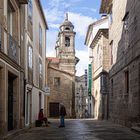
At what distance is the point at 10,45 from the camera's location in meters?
17.7

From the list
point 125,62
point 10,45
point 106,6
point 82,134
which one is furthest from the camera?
point 106,6

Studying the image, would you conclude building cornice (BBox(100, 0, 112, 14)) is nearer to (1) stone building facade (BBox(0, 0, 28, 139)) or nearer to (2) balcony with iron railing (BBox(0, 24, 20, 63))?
(1) stone building facade (BBox(0, 0, 28, 139))

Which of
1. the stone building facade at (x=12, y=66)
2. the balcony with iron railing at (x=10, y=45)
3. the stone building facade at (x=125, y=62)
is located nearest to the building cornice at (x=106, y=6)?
the stone building facade at (x=125, y=62)

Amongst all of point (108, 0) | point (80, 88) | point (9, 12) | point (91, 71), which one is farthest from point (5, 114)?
point (80, 88)

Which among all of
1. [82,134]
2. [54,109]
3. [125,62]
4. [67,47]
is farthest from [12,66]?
[67,47]

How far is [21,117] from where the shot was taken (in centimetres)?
2047

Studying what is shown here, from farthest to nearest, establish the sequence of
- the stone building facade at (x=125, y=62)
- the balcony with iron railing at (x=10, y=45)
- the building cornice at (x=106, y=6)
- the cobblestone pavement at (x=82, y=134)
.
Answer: the building cornice at (x=106, y=6) < the stone building facade at (x=125, y=62) < the cobblestone pavement at (x=82, y=134) < the balcony with iron railing at (x=10, y=45)

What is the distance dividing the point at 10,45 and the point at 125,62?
338 inches

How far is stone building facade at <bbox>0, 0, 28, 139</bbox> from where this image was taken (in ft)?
52.2

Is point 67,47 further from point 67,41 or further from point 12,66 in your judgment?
point 12,66

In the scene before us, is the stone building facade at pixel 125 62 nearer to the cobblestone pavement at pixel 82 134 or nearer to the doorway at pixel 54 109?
the cobblestone pavement at pixel 82 134

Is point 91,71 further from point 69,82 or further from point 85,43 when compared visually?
point 85,43

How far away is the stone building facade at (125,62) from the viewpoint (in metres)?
20.7

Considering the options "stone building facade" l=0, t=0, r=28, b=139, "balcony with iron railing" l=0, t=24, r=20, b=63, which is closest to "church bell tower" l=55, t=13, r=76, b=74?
"stone building facade" l=0, t=0, r=28, b=139
